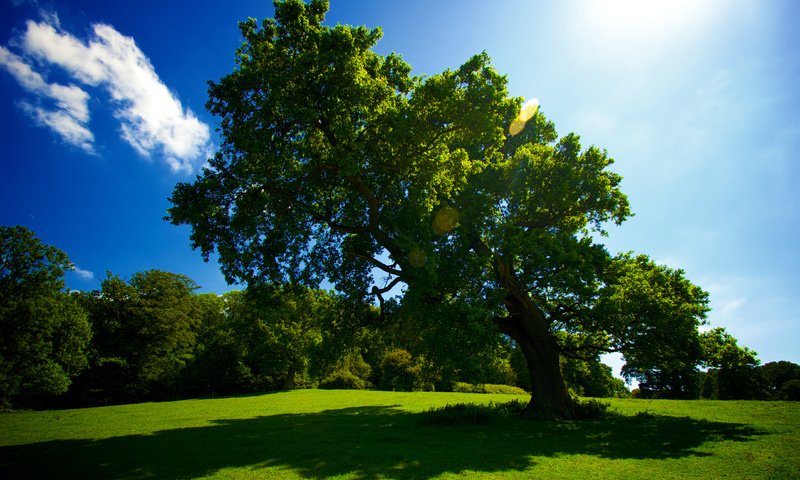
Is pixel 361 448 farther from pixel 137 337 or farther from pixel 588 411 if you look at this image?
pixel 137 337

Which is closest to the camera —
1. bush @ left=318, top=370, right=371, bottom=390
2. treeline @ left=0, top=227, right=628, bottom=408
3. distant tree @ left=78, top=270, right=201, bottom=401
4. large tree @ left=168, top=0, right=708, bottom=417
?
large tree @ left=168, top=0, right=708, bottom=417

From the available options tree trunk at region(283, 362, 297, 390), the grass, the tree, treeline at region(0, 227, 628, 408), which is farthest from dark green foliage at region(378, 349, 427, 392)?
the tree

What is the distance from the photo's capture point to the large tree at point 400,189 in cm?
Answer: 1420

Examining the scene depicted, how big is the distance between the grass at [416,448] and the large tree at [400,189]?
4762 mm

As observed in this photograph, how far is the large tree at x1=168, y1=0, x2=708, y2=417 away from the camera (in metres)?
14.2

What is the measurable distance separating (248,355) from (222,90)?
45.8 metres

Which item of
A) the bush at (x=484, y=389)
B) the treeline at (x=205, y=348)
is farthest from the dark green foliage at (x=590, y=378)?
the bush at (x=484, y=389)

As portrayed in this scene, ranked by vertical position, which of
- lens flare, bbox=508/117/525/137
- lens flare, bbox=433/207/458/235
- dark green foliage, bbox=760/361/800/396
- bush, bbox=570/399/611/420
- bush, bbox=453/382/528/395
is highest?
lens flare, bbox=508/117/525/137

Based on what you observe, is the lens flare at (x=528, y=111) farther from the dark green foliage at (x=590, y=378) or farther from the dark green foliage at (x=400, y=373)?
the dark green foliage at (x=400, y=373)

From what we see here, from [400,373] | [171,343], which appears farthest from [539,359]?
[171,343]

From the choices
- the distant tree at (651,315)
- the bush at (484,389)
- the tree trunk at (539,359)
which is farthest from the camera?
the bush at (484,389)

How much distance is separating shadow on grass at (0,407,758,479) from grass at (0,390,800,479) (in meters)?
0.04

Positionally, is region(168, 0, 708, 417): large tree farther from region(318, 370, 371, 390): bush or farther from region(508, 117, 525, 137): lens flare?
region(318, 370, 371, 390): bush

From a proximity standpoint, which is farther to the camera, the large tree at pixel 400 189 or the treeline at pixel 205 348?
the treeline at pixel 205 348
